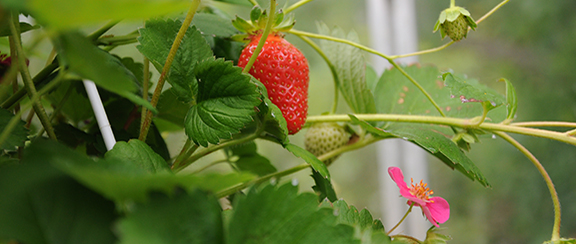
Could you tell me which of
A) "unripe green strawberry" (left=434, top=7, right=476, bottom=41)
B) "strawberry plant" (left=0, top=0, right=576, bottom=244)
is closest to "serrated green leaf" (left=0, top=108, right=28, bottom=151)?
"strawberry plant" (left=0, top=0, right=576, bottom=244)

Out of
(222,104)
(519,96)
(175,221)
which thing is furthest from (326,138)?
(519,96)

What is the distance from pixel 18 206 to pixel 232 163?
0.34 m

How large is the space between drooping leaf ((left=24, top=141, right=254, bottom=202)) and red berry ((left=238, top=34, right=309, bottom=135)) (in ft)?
0.63

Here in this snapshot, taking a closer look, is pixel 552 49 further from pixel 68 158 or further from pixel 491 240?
pixel 68 158

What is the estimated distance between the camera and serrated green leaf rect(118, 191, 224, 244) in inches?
5.0

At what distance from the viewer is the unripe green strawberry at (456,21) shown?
13.6 inches

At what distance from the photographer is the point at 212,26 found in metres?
0.34

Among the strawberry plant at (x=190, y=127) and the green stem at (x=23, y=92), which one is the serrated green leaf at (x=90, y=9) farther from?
the green stem at (x=23, y=92)

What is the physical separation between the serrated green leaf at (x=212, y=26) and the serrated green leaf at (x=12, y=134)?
0.15 m

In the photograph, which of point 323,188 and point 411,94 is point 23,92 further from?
point 411,94

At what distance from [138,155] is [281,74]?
15cm

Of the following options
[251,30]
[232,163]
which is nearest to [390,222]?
[232,163]

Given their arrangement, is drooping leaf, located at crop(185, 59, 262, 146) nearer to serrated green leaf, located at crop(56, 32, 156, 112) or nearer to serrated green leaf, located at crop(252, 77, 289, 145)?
serrated green leaf, located at crop(252, 77, 289, 145)

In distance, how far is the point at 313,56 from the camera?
122 cm
